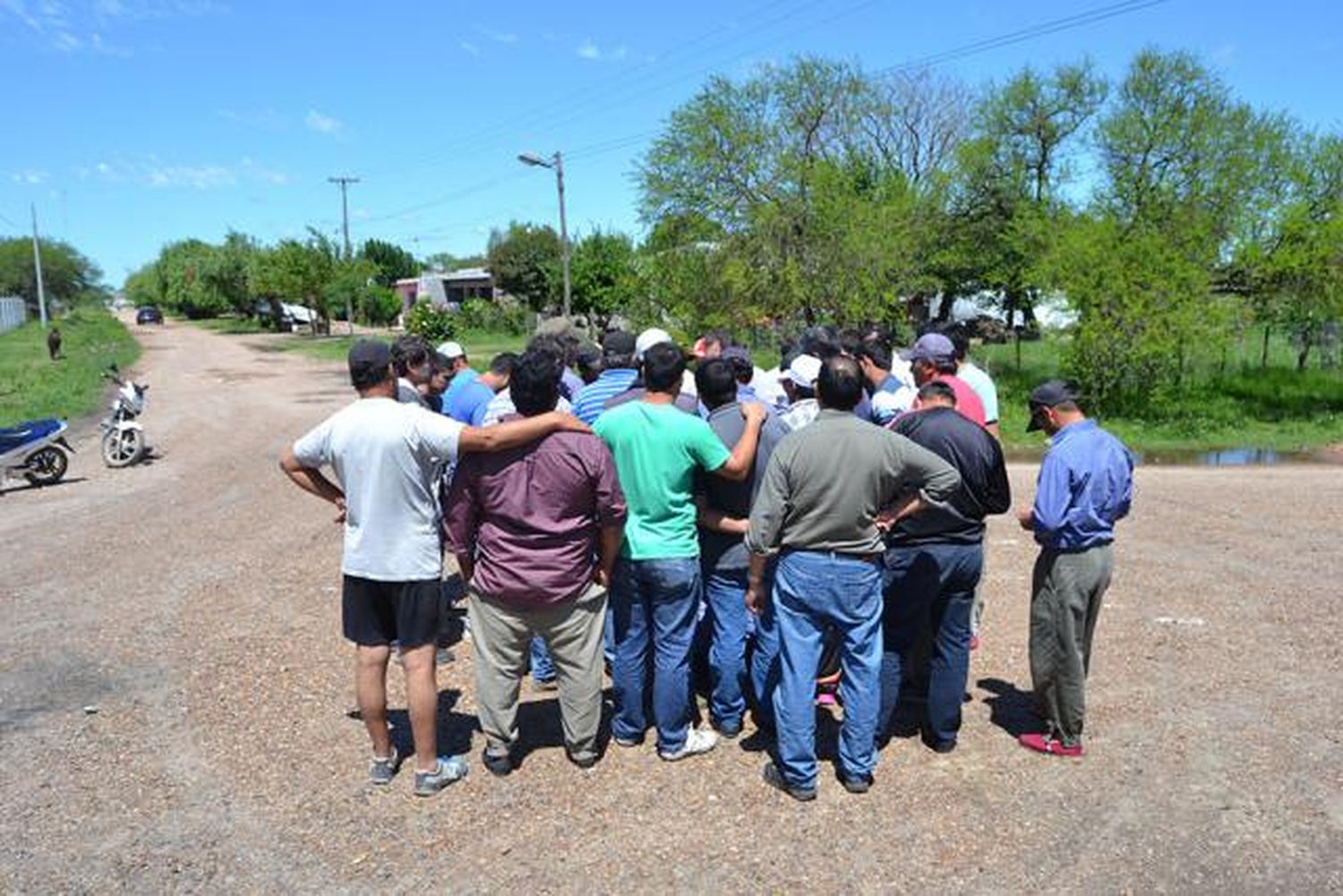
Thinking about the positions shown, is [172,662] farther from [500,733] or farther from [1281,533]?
[1281,533]

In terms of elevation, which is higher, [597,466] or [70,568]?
[597,466]

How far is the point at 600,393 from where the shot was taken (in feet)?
16.2

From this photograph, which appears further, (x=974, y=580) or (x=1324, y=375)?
(x=1324, y=375)

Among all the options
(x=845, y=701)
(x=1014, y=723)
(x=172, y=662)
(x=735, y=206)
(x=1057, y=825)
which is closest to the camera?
(x=1057, y=825)

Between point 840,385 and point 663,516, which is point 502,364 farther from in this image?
point 840,385

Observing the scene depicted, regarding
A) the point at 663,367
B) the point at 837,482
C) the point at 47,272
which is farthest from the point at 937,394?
the point at 47,272

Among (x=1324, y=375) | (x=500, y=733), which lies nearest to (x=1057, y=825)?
(x=500, y=733)

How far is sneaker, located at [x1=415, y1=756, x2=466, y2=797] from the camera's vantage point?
13.1 ft

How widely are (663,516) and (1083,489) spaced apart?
5.94ft

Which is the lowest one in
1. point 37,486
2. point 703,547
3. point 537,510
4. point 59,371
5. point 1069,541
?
point 37,486

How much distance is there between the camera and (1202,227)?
19.0 meters

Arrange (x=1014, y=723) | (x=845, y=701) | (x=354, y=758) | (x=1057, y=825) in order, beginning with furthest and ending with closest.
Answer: (x=1014, y=723) < (x=354, y=758) < (x=845, y=701) < (x=1057, y=825)

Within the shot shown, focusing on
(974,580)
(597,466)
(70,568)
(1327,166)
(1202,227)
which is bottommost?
(70,568)

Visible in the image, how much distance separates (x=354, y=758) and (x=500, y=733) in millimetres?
802
